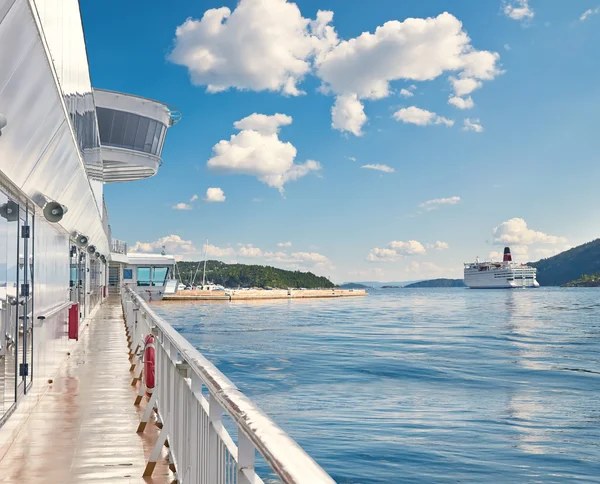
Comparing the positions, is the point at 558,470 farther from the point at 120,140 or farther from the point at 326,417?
the point at 120,140

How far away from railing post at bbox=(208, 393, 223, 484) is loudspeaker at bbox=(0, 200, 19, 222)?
382cm

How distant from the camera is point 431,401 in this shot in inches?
643

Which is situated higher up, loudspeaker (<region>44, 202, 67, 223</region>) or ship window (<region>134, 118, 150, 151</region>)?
ship window (<region>134, 118, 150, 151</region>)

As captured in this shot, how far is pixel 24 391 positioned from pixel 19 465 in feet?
6.83

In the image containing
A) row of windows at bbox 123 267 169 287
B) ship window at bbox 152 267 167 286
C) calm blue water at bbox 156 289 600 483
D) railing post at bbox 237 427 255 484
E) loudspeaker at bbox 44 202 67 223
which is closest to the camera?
railing post at bbox 237 427 255 484

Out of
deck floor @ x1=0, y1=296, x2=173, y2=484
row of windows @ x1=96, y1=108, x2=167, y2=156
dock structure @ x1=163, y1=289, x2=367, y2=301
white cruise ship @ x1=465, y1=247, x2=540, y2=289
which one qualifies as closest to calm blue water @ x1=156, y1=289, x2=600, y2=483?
deck floor @ x1=0, y1=296, x2=173, y2=484

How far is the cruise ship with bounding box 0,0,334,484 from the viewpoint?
9.34 feet

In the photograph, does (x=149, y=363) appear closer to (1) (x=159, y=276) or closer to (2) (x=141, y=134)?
(2) (x=141, y=134)

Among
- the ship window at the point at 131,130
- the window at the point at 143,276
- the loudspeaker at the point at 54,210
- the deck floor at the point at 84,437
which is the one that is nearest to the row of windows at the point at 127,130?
the ship window at the point at 131,130

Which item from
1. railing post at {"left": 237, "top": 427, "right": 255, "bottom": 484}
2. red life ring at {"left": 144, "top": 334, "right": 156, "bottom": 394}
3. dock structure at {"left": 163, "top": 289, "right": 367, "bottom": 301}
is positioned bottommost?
dock structure at {"left": 163, "top": 289, "right": 367, "bottom": 301}

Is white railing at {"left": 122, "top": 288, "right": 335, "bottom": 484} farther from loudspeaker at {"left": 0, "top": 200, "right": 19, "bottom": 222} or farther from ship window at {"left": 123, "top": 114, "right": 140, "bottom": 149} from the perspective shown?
ship window at {"left": 123, "top": 114, "right": 140, "bottom": 149}

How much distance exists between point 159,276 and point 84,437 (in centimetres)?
6732

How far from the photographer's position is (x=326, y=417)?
13.9 m

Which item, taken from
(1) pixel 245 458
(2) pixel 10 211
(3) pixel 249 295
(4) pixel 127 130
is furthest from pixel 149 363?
(3) pixel 249 295
